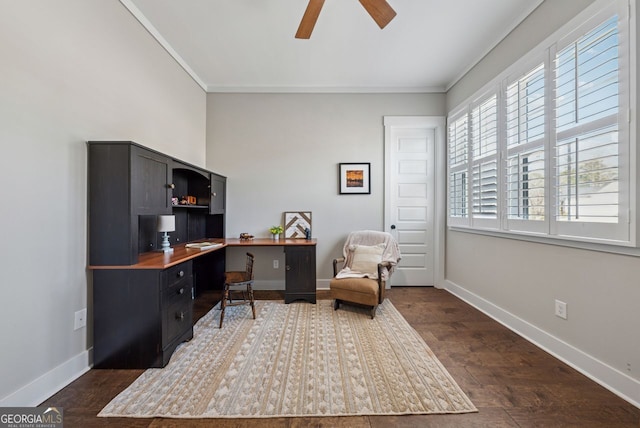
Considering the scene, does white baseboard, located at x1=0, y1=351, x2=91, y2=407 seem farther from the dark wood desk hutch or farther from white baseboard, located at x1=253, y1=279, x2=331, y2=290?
white baseboard, located at x1=253, y1=279, x2=331, y2=290

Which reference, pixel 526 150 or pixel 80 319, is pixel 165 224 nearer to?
pixel 80 319

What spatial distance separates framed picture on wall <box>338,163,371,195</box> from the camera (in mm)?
4059

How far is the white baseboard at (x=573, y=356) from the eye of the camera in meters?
1.67

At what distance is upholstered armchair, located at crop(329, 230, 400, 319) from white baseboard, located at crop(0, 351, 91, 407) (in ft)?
7.38

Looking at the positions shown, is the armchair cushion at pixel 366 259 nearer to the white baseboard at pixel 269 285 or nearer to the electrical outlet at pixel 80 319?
the white baseboard at pixel 269 285

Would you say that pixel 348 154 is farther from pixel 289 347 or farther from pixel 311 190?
pixel 289 347

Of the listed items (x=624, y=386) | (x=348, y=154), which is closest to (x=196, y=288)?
(x=348, y=154)

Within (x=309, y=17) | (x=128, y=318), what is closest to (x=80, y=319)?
(x=128, y=318)

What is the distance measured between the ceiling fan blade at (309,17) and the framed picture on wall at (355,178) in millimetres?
1981

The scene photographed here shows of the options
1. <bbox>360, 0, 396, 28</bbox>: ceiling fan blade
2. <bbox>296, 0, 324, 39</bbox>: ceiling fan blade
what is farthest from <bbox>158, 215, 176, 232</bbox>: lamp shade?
<bbox>360, 0, 396, 28</bbox>: ceiling fan blade

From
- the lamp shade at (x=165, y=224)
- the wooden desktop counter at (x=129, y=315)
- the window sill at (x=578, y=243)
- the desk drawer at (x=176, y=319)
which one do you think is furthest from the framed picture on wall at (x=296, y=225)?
the window sill at (x=578, y=243)

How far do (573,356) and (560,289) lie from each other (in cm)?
50

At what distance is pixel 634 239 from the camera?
5.30 feet

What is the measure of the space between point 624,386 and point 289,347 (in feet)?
Answer: 7.59
